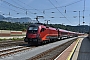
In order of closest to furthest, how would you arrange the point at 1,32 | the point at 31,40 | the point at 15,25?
1. the point at 31,40
2. the point at 1,32
3. the point at 15,25

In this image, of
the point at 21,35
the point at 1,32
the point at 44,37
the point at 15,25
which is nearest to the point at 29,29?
the point at 44,37

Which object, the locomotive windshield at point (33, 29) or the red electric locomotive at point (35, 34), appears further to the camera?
the locomotive windshield at point (33, 29)

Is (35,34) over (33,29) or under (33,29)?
under

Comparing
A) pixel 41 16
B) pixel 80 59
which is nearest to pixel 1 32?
pixel 41 16

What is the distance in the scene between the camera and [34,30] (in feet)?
102

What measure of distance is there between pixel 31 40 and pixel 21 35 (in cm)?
3784

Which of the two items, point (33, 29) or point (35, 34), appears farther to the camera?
point (33, 29)

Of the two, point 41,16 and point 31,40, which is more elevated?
point 41,16

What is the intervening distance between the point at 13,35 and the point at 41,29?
30.1m

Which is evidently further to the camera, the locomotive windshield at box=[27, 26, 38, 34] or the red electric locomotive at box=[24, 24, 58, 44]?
the locomotive windshield at box=[27, 26, 38, 34]

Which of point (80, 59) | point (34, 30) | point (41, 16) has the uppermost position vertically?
point (41, 16)

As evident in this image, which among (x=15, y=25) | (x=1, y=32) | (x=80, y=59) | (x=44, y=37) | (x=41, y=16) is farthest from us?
(x=15, y=25)

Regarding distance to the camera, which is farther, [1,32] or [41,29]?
[1,32]

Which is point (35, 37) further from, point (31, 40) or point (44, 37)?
point (44, 37)
